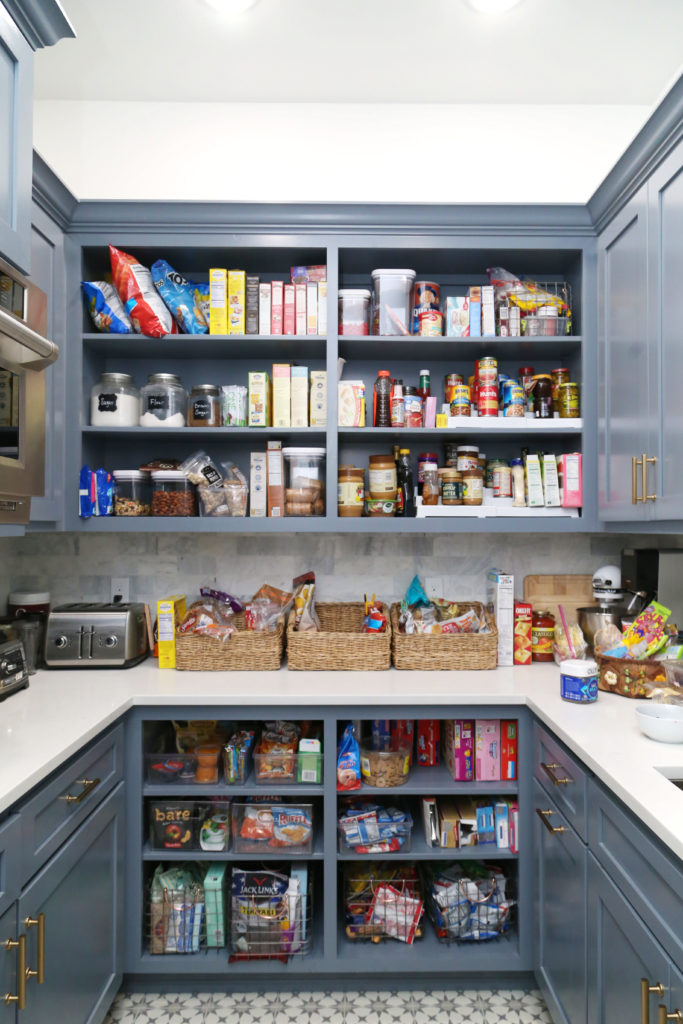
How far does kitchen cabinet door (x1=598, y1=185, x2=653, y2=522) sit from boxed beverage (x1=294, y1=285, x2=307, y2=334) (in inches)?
39.8

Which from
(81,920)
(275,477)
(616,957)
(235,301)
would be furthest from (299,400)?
(616,957)

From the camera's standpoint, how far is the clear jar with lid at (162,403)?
2270 millimetres

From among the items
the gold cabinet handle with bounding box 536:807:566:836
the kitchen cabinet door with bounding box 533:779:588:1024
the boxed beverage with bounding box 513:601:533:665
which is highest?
the boxed beverage with bounding box 513:601:533:665

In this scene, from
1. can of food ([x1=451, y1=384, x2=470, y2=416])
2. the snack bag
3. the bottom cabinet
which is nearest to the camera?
the bottom cabinet

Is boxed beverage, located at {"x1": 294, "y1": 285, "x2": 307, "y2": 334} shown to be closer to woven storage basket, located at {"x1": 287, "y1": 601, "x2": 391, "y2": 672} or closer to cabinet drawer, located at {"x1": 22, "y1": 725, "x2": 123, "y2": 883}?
woven storage basket, located at {"x1": 287, "y1": 601, "x2": 391, "y2": 672}

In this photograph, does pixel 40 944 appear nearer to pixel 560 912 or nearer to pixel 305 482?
pixel 560 912

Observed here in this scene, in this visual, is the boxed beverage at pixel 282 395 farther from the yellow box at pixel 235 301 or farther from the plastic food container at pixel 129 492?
the plastic food container at pixel 129 492

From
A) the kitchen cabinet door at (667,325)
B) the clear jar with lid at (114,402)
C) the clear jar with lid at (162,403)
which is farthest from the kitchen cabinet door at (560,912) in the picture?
the clear jar with lid at (114,402)

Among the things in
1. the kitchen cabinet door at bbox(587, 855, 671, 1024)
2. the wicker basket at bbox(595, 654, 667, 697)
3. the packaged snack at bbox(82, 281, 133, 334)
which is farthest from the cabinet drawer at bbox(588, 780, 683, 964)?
the packaged snack at bbox(82, 281, 133, 334)

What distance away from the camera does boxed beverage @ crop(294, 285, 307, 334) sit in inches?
Result: 88.6

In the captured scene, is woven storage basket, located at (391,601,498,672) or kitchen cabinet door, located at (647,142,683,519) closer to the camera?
kitchen cabinet door, located at (647,142,683,519)

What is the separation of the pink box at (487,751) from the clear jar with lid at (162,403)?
57.4 inches

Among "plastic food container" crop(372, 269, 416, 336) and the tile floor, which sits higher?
"plastic food container" crop(372, 269, 416, 336)

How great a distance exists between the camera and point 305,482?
2.26 metres
